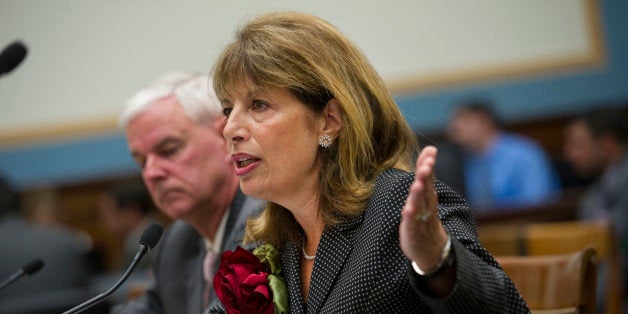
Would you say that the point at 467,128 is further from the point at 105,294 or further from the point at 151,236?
the point at 105,294

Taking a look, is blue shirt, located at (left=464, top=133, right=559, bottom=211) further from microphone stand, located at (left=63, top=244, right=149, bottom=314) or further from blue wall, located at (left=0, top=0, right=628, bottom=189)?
microphone stand, located at (left=63, top=244, right=149, bottom=314)

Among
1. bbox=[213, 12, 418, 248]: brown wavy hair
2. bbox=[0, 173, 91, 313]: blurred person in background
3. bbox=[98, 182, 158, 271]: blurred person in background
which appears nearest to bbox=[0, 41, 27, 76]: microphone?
bbox=[213, 12, 418, 248]: brown wavy hair

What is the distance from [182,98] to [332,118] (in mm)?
997

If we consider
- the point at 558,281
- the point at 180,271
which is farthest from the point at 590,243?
the point at 180,271

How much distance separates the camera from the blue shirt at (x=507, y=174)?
5.95 metres

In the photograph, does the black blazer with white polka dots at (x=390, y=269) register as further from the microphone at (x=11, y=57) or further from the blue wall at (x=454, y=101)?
the blue wall at (x=454, y=101)

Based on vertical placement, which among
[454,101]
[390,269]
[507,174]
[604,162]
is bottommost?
[507,174]

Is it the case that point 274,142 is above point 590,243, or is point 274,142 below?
above

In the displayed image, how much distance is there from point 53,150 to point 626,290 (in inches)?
159

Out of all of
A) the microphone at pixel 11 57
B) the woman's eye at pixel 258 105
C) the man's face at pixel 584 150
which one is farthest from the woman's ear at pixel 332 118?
the man's face at pixel 584 150

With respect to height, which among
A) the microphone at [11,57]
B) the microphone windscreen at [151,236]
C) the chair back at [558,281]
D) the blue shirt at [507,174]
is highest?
the microphone at [11,57]

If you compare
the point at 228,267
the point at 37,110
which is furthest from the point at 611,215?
the point at 37,110

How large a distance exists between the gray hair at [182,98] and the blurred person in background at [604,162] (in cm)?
258

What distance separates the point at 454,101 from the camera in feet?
20.8
